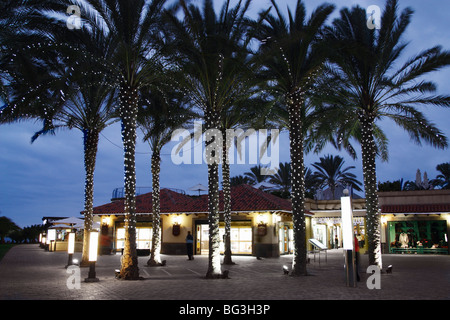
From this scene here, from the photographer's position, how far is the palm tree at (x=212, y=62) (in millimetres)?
14125

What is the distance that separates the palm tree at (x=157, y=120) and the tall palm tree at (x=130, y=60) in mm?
3433

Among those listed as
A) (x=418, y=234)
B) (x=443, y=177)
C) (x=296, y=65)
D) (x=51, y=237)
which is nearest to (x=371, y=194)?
(x=296, y=65)

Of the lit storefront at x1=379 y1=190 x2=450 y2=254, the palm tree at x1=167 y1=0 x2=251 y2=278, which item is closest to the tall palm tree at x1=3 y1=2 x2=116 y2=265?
the palm tree at x1=167 y1=0 x2=251 y2=278

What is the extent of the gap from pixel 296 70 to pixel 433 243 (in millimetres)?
21622

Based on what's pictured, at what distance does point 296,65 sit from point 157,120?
7349mm

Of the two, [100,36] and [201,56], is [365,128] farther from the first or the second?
[100,36]

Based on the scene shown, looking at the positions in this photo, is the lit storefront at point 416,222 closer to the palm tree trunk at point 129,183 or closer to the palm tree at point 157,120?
the palm tree at point 157,120

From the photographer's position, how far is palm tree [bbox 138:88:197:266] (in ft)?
62.1

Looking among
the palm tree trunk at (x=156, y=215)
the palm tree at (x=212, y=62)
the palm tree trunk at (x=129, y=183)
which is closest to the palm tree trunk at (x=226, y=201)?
the palm tree trunk at (x=156, y=215)

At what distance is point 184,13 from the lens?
13938mm

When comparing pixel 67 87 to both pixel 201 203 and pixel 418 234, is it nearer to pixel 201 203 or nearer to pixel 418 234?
pixel 201 203
